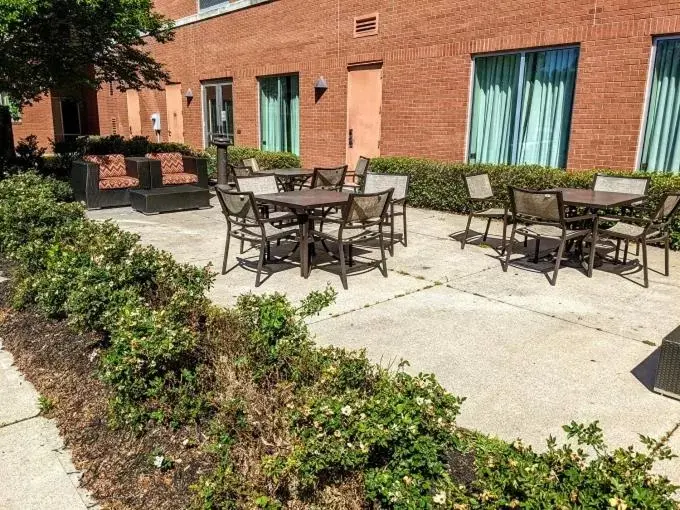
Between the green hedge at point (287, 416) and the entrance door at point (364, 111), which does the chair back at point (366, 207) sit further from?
the entrance door at point (364, 111)

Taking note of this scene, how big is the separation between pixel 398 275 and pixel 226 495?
12.1ft

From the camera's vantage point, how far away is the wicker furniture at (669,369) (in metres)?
3.12

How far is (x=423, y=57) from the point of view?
10.5m

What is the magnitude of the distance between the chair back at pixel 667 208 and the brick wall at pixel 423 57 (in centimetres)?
267

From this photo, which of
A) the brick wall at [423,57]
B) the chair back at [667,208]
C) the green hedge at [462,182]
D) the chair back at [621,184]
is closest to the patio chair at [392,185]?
the green hedge at [462,182]

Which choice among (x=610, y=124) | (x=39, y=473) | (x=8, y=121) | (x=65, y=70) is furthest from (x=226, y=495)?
(x=8, y=121)

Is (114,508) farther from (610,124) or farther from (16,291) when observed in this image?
(610,124)

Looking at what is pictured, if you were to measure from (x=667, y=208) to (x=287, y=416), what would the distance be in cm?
480

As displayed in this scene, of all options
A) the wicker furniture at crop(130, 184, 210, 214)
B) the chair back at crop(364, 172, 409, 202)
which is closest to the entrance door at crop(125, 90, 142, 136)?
the wicker furniture at crop(130, 184, 210, 214)

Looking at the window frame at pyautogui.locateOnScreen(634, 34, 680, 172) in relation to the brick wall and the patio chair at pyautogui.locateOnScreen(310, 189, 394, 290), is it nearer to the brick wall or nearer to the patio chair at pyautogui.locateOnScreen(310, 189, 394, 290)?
the brick wall

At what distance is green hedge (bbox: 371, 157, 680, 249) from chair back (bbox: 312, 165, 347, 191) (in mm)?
1899

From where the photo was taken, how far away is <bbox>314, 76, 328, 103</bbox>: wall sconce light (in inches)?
499

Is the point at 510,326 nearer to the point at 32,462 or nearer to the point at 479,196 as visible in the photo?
the point at 479,196

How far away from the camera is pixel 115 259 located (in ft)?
13.7
